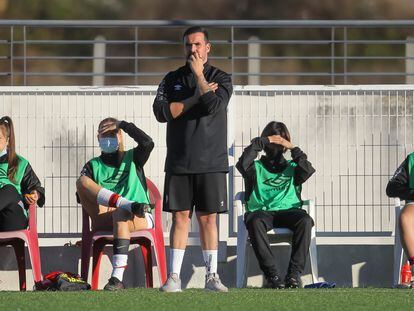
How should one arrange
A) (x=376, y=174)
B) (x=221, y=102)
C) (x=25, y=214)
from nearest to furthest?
(x=221, y=102)
(x=25, y=214)
(x=376, y=174)

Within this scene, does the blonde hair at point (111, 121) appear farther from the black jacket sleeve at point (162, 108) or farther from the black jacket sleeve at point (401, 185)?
the black jacket sleeve at point (401, 185)

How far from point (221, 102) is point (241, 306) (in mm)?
1962

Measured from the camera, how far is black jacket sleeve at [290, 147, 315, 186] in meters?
13.6

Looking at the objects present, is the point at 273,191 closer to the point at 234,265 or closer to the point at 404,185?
the point at 234,265

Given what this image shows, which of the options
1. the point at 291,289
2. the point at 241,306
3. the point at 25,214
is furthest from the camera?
the point at 25,214

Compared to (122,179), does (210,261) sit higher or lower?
lower

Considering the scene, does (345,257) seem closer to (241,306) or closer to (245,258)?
(245,258)

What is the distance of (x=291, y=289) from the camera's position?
41.1ft

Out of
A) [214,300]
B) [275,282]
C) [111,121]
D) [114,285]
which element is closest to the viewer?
[214,300]

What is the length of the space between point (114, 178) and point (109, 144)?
30 centimetres

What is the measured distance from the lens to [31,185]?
44.1 ft

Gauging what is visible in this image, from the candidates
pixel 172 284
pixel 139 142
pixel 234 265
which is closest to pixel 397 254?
pixel 234 265

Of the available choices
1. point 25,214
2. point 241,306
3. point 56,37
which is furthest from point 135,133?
point 56,37

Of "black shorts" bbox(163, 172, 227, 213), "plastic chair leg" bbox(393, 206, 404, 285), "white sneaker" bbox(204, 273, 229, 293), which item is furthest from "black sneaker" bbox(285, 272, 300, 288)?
"black shorts" bbox(163, 172, 227, 213)
